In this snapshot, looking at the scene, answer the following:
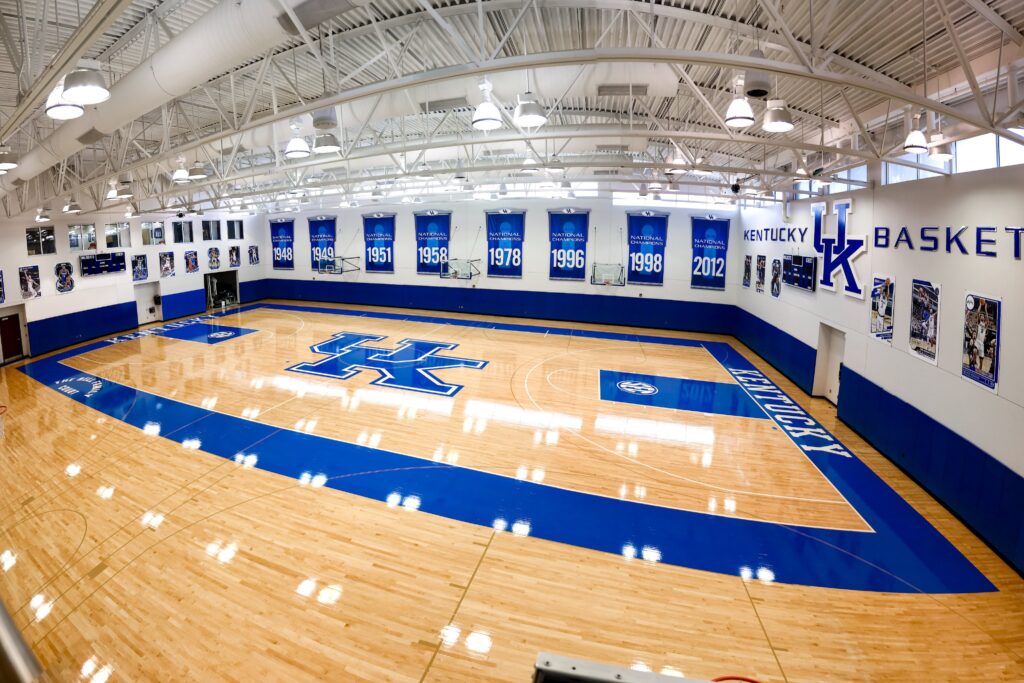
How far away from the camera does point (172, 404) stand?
13344 millimetres

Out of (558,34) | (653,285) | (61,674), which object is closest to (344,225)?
(653,285)

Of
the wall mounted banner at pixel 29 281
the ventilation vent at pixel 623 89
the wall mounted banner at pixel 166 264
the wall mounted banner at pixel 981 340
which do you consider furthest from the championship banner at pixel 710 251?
the wall mounted banner at pixel 29 281

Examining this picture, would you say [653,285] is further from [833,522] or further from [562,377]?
[833,522]

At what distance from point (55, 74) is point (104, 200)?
1498 centimetres

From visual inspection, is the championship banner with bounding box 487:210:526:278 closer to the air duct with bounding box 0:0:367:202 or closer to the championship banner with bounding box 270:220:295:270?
the championship banner with bounding box 270:220:295:270

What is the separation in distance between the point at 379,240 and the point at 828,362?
21.7 meters

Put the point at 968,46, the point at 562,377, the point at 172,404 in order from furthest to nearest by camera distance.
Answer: the point at 562,377 < the point at 172,404 < the point at 968,46

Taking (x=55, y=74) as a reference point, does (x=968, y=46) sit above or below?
above

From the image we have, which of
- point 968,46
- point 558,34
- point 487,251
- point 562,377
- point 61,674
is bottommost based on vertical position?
point 61,674

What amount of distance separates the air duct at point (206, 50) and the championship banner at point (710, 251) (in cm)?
1951

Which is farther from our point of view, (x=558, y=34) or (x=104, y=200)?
(x=104, y=200)

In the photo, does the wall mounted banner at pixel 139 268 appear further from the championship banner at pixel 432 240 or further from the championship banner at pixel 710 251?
the championship banner at pixel 710 251

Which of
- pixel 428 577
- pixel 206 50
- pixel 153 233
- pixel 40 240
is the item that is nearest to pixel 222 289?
pixel 153 233

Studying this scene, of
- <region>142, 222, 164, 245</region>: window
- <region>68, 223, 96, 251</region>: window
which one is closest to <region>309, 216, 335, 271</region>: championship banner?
<region>142, 222, 164, 245</region>: window
